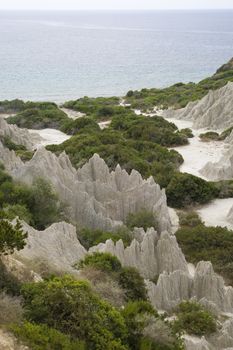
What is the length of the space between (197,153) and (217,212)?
495 inches

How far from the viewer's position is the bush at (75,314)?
10500 mm

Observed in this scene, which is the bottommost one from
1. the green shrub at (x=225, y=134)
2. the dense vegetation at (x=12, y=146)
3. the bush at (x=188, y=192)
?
the green shrub at (x=225, y=134)

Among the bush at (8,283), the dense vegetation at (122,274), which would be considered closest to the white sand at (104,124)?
the dense vegetation at (122,274)

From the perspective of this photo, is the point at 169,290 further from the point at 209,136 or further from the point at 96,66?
the point at 96,66

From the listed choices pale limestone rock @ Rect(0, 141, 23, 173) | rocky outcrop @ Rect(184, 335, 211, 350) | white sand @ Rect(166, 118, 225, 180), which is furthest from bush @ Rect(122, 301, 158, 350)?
white sand @ Rect(166, 118, 225, 180)

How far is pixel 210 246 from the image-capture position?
2131 cm

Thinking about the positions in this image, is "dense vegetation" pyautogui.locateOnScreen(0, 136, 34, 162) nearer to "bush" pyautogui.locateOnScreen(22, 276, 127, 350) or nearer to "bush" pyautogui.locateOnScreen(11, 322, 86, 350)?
"bush" pyautogui.locateOnScreen(22, 276, 127, 350)

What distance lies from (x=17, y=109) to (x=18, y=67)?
71643 millimetres

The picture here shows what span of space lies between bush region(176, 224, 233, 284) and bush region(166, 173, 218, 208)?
4.78 meters

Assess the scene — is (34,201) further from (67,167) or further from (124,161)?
(124,161)

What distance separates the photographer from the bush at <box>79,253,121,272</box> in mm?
14953

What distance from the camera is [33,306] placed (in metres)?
10.8

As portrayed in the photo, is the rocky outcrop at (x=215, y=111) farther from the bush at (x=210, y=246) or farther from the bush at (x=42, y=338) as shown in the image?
the bush at (x=42, y=338)

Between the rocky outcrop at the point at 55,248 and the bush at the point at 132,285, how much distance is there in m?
1.49
